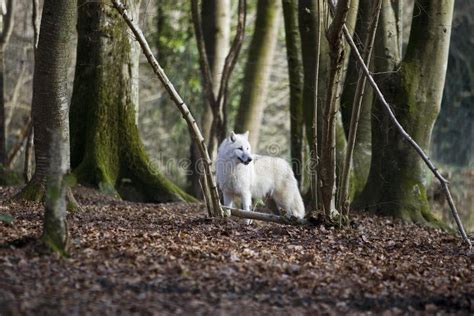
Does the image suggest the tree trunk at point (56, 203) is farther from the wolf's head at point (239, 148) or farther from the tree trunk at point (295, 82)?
the tree trunk at point (295, 82)

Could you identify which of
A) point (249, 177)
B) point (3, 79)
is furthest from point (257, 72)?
point (249, 177)

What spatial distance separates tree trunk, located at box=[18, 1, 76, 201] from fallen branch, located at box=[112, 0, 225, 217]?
924mm

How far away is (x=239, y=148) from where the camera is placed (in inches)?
475

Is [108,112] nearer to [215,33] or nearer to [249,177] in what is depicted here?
[249,177]

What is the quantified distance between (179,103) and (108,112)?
12.9ft

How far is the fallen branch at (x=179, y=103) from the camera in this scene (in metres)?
9.49

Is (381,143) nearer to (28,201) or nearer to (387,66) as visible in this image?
(387,66)

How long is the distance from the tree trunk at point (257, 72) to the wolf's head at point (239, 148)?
6197mm

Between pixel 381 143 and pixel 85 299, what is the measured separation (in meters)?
7.83

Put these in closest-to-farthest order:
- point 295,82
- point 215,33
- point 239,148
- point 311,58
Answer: point 239,148 → point 311,58 → point 295,82 → point 215,33

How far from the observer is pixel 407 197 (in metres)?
12.7

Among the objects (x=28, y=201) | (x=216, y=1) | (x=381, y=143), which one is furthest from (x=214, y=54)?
(x=28, y=201)

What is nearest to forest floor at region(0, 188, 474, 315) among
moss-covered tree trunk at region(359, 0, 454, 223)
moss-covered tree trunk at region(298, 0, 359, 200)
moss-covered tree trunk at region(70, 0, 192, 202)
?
moss-covered tree trunk at region(359, 0, 454, 223)

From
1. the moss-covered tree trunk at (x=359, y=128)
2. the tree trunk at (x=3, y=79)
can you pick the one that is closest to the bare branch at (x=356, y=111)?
the moss-covered tree trunk at (x=359, y=128)
